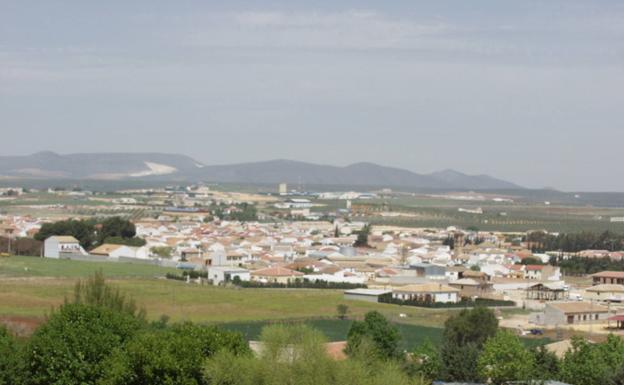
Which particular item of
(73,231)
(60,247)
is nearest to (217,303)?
(60,247)

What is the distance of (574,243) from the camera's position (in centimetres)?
6794

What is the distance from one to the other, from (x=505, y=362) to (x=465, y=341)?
468 centimetres

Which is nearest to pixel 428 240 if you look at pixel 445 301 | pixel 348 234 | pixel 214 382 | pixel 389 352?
pixel 348 234

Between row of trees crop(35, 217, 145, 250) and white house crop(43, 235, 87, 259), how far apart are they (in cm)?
162

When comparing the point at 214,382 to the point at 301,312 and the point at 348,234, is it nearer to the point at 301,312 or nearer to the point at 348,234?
the point at 301,312

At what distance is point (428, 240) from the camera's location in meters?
72.4

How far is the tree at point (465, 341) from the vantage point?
70.3ft

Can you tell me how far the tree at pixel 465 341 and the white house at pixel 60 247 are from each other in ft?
106

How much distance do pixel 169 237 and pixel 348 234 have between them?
16.6m

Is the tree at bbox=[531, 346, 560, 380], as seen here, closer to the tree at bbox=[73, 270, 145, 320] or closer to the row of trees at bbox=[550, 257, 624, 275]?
the tree at bbox=[73, 270, 145, 320]

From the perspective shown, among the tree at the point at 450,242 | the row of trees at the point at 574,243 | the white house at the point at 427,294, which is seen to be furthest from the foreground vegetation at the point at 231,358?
the tree at the point at 450,242

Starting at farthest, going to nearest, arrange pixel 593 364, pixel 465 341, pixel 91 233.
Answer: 1. pixel 91 233
2. pixel 465 341
3. pixel 593 364

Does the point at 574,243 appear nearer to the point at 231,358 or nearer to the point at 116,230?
the point at 116,230

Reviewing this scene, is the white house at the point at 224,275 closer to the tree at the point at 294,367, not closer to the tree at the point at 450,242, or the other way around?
the tree at the point at 450,242
